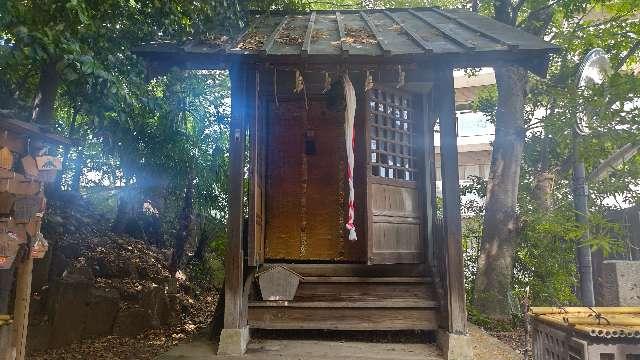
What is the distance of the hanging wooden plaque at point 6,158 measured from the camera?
3.65 meters

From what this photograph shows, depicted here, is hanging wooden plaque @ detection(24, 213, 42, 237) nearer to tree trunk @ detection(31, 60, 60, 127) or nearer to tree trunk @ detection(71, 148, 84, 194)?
tree trunk @ detection(31, 60, 60, 127)

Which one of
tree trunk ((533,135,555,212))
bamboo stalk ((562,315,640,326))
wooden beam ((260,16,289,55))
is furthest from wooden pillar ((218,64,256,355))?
tree trunk ((533,135,555,212))

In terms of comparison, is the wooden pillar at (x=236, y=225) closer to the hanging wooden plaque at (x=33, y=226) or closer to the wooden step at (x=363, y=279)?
the wooden step at (x=363, y=279)

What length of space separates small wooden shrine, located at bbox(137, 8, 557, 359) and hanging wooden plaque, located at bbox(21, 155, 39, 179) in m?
2.05

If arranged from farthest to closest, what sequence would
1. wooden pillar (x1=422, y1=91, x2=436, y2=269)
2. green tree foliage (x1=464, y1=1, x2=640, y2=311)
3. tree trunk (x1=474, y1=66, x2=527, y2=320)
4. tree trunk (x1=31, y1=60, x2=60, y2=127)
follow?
tree trunk (x1=474, y1=66, x2=527, y2=320), green tree foliage (x1=464, y1=1, x2=640, y2=311), wooden pillar (x1=422, y1=91, x2=436, y2=269), tree trunk (x1=31, y1=60, x2=60, y2=127)

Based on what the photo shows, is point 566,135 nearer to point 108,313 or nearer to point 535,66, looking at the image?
point 535,66

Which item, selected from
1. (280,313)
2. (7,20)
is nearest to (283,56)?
(7,20)

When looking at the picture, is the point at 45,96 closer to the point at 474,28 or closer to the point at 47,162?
the point at 47,162

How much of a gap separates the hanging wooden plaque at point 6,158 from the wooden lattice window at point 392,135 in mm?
4685

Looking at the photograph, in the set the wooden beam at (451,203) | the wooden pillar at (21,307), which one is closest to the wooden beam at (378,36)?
the wooden beam at (451,203)

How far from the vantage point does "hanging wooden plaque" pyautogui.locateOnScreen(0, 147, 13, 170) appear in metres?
3.65

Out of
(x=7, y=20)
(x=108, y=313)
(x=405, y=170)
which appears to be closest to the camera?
(x=7, y=20)

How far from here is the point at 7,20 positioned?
4449 mm

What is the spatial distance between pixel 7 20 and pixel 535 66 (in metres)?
6.40
